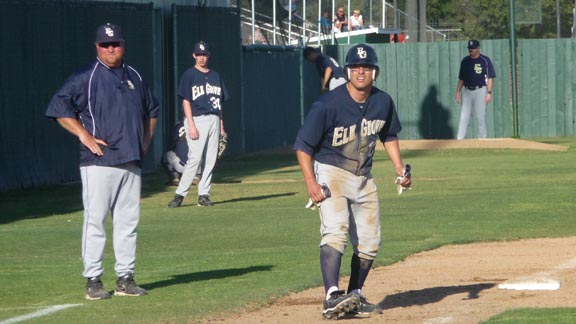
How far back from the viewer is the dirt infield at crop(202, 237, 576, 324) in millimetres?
9070

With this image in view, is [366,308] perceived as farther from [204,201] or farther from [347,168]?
[204,201]

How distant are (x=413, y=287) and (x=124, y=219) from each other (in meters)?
2.44

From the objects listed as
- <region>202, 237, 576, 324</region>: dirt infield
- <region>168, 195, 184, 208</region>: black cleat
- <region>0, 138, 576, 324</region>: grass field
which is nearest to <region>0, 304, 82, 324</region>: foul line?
<region>0, 138, 576, 324</region>: grass field

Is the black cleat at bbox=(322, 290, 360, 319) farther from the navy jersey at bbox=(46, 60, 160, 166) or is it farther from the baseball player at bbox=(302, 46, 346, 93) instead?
the baseball player at bbox=(302, 46, 346, 93)

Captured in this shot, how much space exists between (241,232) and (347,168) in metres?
5.89

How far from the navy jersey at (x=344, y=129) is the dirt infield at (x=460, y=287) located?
44.4 inches

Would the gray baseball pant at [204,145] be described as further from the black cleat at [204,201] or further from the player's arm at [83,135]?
the player's arm at [83,135]

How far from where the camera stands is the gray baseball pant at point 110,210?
991 centimetres

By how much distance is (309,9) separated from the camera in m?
47.3

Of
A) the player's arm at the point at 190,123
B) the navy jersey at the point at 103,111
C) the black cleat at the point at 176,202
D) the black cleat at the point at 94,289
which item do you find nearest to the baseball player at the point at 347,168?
the navy jersey at the point at 103,111

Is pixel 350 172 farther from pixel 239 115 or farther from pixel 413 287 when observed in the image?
pixel 239 115

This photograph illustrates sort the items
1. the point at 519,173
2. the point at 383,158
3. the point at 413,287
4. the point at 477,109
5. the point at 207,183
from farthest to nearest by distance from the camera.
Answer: the point at 477,109
the point at 383,158
the point at 519,173
the point at 207,183
the point at 413,287

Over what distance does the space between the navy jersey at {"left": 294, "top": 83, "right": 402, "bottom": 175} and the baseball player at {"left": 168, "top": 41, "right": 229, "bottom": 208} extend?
8.10m

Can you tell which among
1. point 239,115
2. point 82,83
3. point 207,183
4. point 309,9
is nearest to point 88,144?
point 82,83
